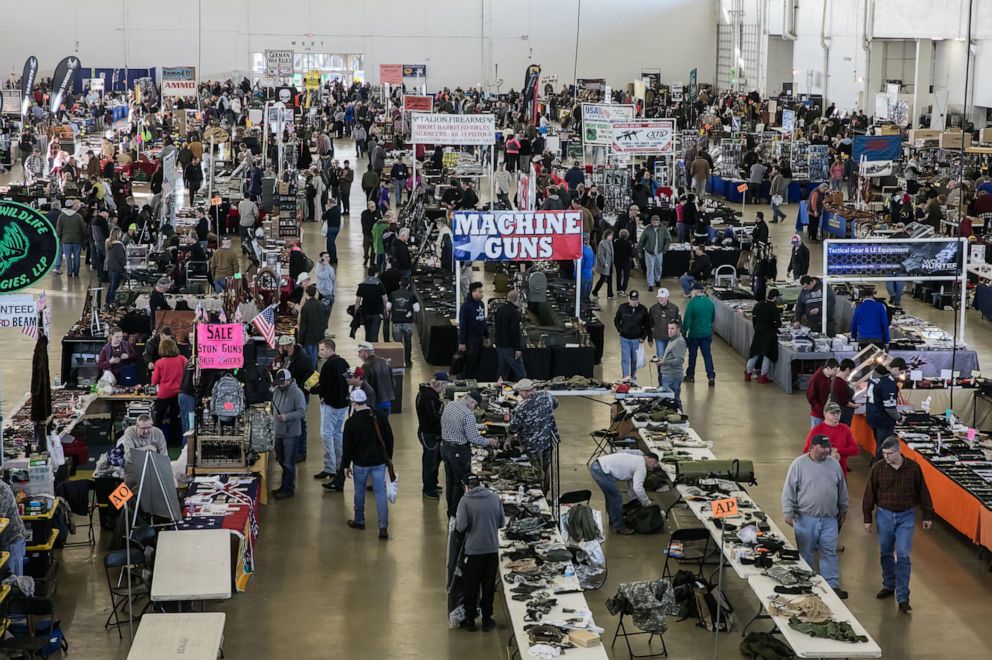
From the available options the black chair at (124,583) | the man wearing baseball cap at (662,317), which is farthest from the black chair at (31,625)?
the man wearing baseball cap at (662,317)

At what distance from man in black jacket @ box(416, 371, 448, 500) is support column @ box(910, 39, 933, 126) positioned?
1096 inches

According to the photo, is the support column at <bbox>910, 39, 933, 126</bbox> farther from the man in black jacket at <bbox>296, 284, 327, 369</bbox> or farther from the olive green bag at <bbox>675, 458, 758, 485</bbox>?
the olive green bag at <bbox>675, 458, 758, 485</bbox>

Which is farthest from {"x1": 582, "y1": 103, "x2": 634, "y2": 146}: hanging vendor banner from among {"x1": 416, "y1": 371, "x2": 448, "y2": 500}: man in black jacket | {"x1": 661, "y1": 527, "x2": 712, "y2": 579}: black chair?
{"x1": 661, "y1": 527, "x2": 712, "y2": 579}: black chair

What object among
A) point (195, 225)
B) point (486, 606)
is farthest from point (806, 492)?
point (195, 225)

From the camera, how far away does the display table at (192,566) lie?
9352mm

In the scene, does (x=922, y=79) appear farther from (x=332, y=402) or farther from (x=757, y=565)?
(x=757, y=565)

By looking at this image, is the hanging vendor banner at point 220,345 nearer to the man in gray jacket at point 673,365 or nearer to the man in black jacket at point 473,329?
the man in black jacket at point 473,329

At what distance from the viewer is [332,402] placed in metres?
12.7

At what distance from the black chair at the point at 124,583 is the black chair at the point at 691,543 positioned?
3.72m

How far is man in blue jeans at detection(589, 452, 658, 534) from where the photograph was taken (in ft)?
37.1

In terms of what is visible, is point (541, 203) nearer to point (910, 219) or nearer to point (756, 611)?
point (910, 219)

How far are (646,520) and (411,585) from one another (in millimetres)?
2102

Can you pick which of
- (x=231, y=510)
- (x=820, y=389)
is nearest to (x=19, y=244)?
(x=231, y=510)

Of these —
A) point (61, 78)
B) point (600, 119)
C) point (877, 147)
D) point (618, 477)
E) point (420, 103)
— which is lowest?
point (618, 477)
